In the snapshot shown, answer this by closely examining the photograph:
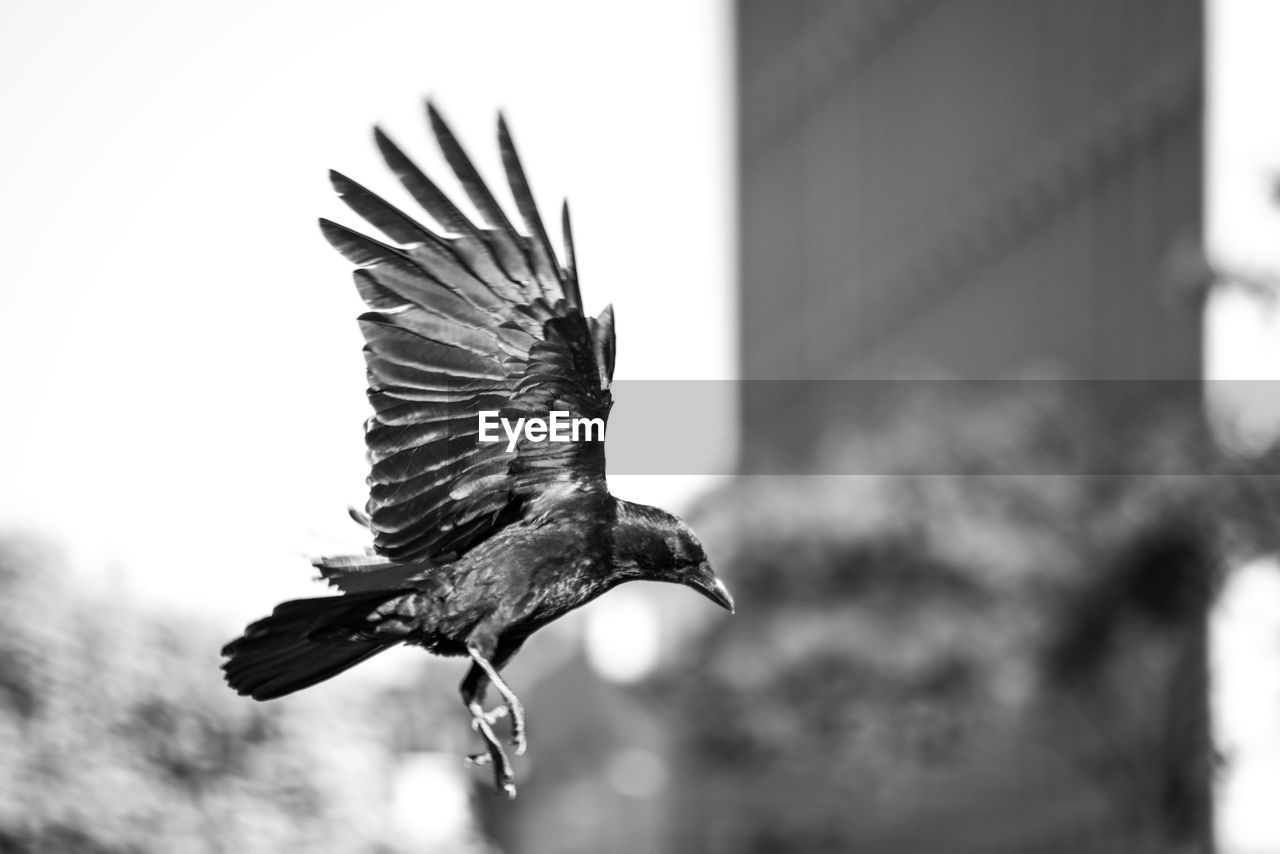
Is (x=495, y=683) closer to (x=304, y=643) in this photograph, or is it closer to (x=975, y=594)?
(x=304, y=643)

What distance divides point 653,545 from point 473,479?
322 mm

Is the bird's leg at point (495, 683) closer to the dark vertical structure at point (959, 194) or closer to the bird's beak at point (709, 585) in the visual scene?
the bird's beak at point (709, 585)

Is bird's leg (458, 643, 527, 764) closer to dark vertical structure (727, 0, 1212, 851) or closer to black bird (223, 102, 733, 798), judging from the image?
black bird (223, 102, 733, 798)

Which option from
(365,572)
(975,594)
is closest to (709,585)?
(365,572)

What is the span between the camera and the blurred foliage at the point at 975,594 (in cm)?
1628

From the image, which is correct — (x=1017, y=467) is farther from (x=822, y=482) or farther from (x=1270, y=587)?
(x=1270, y=587)

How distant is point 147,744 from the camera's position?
766cm

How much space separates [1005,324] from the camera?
101ft

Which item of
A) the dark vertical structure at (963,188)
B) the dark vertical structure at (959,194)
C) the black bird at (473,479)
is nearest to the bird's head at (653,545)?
the black bird at (473,479)

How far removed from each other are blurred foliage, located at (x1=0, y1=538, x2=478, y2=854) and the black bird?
17.2 ft

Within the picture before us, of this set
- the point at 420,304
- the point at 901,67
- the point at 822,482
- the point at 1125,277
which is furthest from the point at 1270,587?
the point at 901,67

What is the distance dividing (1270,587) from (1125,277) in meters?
14.9

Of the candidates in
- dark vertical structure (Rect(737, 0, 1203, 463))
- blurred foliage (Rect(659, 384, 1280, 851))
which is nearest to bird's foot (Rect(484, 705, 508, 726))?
blurred foliage (Rect(659, 384, 1280, 851))

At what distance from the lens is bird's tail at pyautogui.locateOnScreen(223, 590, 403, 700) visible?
254cm
